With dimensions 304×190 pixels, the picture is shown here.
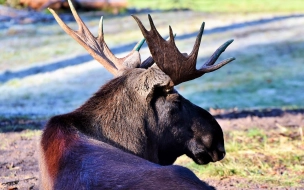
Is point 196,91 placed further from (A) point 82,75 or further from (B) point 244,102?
(A) point 82,75

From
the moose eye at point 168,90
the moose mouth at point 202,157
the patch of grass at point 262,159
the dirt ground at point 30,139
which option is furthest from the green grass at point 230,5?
the moose eye at point 168,90

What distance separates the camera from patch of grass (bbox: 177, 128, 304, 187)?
7.12 m

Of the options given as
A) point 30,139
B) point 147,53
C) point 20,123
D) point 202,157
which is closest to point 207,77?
point 147,53

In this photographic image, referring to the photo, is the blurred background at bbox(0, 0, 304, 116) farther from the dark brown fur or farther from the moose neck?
the moose neck

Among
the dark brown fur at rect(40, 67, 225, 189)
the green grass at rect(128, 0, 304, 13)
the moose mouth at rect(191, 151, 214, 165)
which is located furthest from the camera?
the green grass at rect(128, 0, 304, 13)

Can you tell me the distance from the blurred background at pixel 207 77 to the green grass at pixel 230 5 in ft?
0.14

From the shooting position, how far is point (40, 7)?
75.4 feet

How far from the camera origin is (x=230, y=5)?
2889cm

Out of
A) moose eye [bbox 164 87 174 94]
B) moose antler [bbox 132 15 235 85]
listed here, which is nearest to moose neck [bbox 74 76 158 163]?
moose eye [bbox 164 87 174 94]

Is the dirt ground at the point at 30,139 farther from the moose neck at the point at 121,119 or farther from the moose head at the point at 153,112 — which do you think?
the moose neck at the point at 121,119

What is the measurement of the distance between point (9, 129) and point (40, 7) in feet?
45.0

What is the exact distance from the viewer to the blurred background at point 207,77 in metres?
7.68

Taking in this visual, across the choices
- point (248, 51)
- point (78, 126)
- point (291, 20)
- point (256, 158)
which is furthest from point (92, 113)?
point (291, 20)

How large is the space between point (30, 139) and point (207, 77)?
809 centimetres
